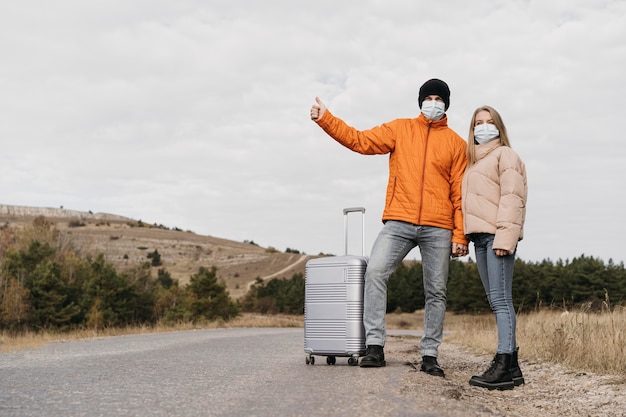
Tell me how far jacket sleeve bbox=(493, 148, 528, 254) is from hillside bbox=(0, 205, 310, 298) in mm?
79601

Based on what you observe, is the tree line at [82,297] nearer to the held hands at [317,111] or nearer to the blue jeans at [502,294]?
the held hands at [317,111]

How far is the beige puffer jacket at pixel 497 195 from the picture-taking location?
4926 mm

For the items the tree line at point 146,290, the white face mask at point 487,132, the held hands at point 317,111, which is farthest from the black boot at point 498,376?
the tree line at point 146,290

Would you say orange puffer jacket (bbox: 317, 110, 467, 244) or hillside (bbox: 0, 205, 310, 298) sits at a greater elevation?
hillside (bbox: 0, 205, 310, 298)

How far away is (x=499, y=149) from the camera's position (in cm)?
519

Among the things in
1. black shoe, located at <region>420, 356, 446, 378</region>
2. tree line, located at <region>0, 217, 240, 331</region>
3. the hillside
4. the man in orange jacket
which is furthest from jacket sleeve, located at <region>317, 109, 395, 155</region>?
the hillside

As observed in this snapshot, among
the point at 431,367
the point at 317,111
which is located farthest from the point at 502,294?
the point at 317,111

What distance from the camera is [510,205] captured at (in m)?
4.93

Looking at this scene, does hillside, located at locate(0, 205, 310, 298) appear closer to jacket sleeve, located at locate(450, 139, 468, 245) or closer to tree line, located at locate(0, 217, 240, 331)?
tree line, located at locate(0, 217, 240, 331)

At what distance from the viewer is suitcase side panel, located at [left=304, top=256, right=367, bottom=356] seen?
5949mm

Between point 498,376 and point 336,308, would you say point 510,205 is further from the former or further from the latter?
point 336,308

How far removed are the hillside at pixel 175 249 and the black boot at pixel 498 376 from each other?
79444 millimetres

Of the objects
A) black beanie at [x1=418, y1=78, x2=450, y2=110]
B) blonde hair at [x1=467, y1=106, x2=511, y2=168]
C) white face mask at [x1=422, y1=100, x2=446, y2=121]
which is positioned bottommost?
blonde hair at [x1=467, y1=106, x2=511, y2=168]

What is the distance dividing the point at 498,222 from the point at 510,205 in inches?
6.4
